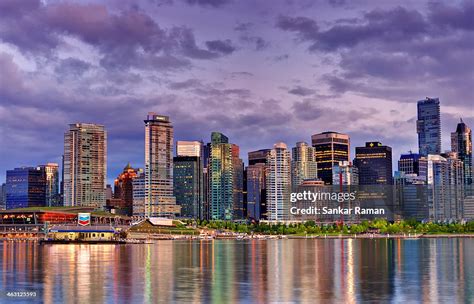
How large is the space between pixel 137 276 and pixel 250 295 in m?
27.6

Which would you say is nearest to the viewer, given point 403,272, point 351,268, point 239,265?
point 403,272

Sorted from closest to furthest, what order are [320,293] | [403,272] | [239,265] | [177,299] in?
[177,299] → [320,293] → [403,272] → [239,265]

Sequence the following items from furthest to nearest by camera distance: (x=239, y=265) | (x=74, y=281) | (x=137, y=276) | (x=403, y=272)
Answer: (x=239, y=265)
(x=403, y=272)
(x=137, y=276)
(x=74, y=281)

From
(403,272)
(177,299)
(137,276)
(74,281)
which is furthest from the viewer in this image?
(403,272)

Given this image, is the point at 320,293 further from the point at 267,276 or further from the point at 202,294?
the point at 267,276

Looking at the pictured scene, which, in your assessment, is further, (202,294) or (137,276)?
(137,276)

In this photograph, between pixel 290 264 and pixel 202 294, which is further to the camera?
pixel 290 264

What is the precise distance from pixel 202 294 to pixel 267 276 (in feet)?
84.9

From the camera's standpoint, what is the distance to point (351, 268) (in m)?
122

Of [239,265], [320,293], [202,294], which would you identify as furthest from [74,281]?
[239,265]

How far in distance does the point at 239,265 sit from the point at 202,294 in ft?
164

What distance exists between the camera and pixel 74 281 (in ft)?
309

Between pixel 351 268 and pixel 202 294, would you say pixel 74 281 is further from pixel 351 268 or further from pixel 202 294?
pixel 351 268

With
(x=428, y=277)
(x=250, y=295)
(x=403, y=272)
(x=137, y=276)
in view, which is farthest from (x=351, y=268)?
(x=250, y=295)
